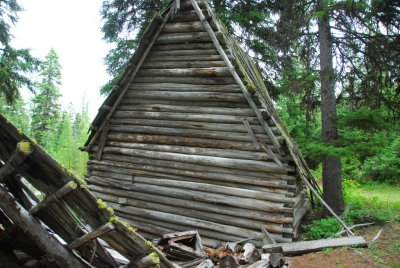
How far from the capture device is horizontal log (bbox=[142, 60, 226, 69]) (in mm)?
8781

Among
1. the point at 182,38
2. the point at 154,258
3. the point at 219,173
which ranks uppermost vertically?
the point at 182,38

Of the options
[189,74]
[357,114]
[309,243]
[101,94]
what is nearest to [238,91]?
[189,74]

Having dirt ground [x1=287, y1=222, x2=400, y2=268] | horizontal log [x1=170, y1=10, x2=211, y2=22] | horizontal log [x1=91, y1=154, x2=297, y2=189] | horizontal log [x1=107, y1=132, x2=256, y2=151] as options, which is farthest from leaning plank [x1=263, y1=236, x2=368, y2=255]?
horizontal log [x1=170, y1=10, x2=211, y2=22]

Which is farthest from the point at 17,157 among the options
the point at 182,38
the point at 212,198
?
the point at 182,38

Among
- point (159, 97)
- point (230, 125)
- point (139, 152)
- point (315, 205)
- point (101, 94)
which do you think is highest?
point (101, 94)

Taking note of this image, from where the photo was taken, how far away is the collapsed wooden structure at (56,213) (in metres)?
2.94

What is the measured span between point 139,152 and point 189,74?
264 centimetres

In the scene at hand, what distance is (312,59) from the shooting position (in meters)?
13.3

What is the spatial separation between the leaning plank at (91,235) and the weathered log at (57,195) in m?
0.45

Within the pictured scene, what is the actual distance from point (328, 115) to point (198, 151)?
15.5ft

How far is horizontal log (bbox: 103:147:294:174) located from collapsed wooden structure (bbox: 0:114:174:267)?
492cm

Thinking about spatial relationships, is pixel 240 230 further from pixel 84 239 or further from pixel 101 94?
pixel 101 94

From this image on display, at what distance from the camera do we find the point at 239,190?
8.27 metres

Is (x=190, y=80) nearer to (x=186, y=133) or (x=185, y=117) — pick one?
(x=185, y=117)
